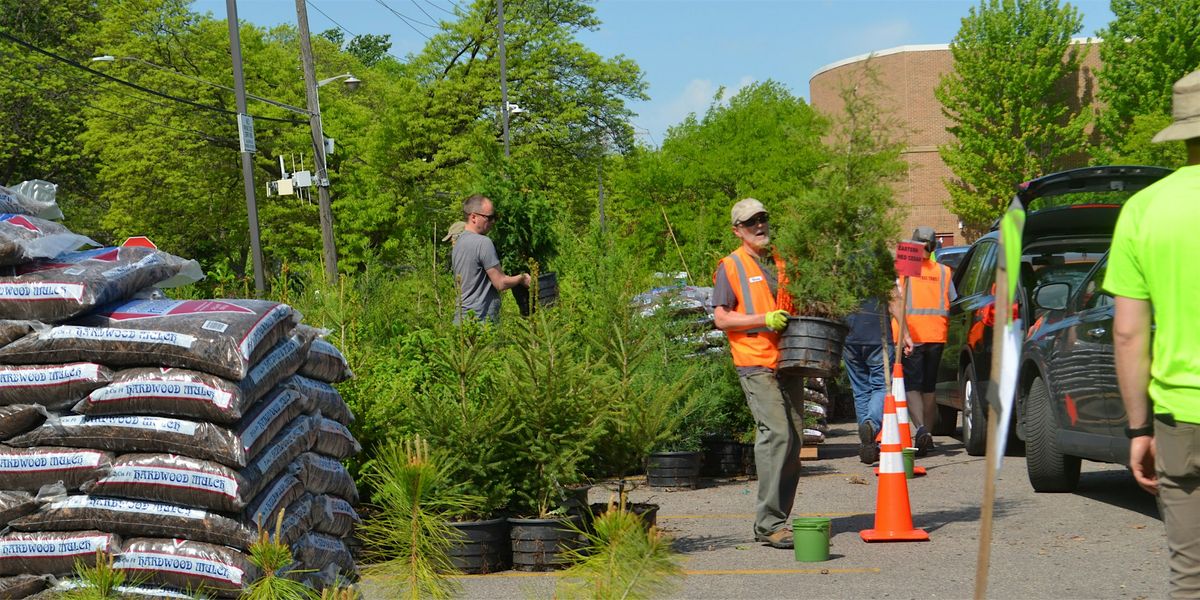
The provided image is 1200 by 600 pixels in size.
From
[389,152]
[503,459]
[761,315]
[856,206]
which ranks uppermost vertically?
[389,152]

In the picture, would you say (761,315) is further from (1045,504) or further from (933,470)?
(933,470)

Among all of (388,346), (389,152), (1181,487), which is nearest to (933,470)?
(388,346)

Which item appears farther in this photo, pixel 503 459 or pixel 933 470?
pixel 933 470

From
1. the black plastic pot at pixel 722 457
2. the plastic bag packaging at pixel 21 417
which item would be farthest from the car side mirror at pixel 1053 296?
the plastic bag packaging at pixel 21 417

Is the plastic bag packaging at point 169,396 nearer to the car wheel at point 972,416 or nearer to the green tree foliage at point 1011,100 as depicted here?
the car wheel at point 972,416

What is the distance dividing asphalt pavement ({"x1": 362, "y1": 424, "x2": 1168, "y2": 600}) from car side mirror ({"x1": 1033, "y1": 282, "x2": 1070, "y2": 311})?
4.44 feet

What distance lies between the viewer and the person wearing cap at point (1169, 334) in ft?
12.0

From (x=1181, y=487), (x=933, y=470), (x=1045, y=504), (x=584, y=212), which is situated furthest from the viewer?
(x=584, y=212)

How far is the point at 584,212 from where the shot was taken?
1921 inches

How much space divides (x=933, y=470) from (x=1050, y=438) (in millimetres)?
2335

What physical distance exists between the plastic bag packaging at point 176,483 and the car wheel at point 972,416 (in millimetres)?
8021

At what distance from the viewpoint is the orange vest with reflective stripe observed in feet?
38.8

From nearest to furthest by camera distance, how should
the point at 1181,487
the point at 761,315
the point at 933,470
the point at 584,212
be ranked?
the point at 1181,487
the point at 761,315
the point at 933,470
the point at 584,212

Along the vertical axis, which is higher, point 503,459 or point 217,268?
point 217,268
